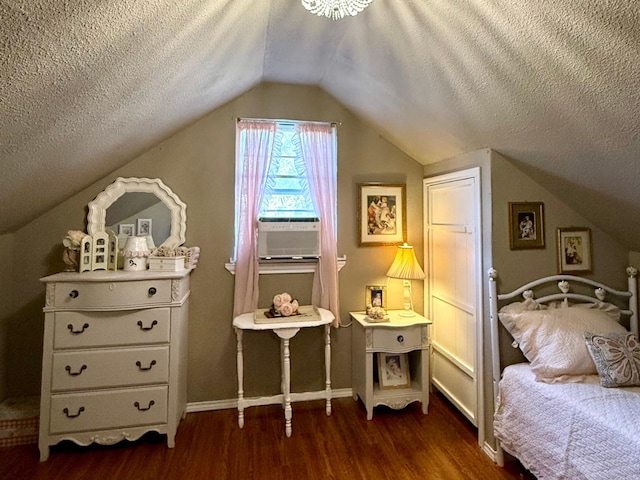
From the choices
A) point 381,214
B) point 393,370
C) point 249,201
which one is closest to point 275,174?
point 249,201

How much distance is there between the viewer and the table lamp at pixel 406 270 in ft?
9.13

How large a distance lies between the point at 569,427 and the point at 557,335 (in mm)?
515

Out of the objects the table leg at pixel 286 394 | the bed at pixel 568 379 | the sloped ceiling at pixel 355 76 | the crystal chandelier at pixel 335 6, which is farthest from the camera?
the table leg at pixel 286 394

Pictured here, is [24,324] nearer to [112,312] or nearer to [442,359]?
[112,312]

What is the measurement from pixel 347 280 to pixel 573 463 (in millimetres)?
1816

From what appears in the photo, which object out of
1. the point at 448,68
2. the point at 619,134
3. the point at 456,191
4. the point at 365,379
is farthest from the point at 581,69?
the point at 365,379

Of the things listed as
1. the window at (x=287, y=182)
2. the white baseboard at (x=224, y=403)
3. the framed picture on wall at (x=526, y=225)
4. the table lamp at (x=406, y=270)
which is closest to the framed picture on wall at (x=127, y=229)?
the window at (x=287, y=182)

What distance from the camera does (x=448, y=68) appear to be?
71.1 inches

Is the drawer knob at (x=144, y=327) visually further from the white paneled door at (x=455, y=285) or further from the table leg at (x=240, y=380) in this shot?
the white paneled door at (x=455, y=285)

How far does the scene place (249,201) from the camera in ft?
9.11

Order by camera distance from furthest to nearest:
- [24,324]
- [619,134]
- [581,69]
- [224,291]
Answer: [224,291], [24,324], [619,134], [581,69]

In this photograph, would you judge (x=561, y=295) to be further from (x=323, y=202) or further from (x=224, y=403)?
(x=224, y=403)

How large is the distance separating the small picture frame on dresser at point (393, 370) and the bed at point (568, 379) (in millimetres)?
729

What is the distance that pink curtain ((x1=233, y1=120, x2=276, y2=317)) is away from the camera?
9.07 feet
